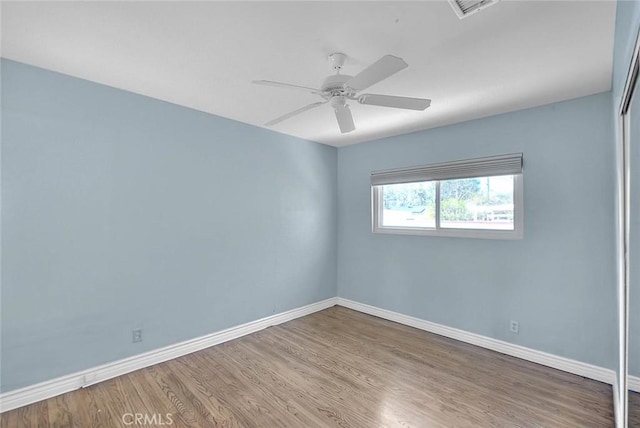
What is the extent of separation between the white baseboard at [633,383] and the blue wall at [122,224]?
3.00 m

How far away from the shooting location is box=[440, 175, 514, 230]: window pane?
9.57 ft

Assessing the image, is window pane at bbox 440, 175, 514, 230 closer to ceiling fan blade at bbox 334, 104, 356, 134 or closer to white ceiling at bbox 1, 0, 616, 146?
white ceiling at bbox 1, 0, 616, 146

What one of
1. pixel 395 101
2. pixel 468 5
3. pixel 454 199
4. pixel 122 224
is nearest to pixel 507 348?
pixel 454 199

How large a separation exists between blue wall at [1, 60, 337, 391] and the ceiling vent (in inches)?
95.1

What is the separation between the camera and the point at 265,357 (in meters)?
2.78

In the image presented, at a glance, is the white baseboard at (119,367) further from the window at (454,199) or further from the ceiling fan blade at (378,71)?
the ceiling fan blade at (378,71)

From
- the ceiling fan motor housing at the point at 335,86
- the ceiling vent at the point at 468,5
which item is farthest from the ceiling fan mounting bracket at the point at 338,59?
the ceiling vent at the point at 468,5

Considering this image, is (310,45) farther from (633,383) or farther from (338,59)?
(633,383)

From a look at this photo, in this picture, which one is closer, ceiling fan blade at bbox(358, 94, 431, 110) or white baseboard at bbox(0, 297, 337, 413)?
ceiling fan blade at bbox(358, 94, 431, 110)

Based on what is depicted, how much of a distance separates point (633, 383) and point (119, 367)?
10.9ft

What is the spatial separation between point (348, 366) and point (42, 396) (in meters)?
2.29

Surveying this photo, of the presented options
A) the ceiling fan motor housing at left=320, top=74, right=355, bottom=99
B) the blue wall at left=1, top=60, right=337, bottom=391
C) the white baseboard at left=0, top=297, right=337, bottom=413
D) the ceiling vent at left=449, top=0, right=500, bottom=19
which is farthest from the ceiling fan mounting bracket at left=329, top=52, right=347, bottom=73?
the white baseboard at left=0, top=297, right=337, bottom=413

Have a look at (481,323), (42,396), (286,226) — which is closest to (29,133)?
(42,396)

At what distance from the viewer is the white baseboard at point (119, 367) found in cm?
202
